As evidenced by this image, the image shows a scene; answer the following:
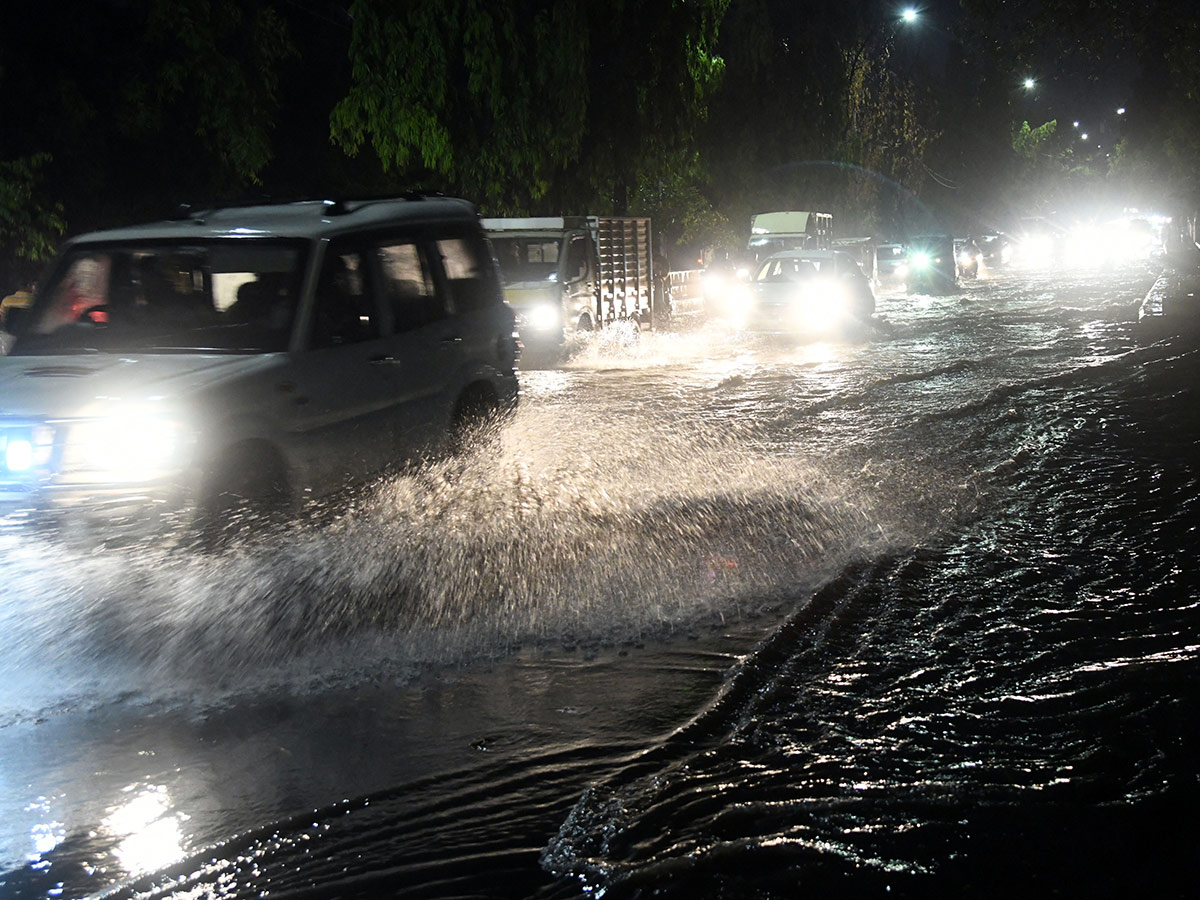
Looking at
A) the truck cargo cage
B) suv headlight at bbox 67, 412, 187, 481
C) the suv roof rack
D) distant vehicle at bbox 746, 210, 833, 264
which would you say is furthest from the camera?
distant vehicle at bbox 746, 210, 833, 264

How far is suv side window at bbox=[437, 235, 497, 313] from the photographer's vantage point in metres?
9.11

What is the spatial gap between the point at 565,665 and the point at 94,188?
53.3 ft

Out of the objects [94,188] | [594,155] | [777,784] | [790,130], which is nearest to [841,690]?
[777,784]

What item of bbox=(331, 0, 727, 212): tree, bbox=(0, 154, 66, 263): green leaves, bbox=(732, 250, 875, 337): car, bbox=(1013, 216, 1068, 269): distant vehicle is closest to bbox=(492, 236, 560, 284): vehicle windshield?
bbox=(331, 0, 727, 212): tree

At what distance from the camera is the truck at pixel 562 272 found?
19.3 meters

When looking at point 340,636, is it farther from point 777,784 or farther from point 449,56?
point 449,56

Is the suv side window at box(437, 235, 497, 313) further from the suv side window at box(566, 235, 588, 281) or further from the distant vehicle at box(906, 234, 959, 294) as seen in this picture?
the distant vehicle at box(906, 234, 959, 294)

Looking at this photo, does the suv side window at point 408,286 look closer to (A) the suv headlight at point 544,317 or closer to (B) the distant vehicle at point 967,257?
(A) the suv headlight at point 544,317

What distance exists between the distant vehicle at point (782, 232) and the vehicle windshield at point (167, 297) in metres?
32.2

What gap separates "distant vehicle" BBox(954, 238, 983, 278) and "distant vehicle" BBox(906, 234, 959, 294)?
8573 mm

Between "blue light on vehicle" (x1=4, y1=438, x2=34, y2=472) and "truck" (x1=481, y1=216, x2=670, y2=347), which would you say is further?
"truck" (x1=481, y1=216, x2=670, y2=347)

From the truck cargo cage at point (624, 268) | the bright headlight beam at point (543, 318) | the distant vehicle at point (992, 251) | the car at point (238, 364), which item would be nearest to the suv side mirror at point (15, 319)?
the car at point (238, 364)

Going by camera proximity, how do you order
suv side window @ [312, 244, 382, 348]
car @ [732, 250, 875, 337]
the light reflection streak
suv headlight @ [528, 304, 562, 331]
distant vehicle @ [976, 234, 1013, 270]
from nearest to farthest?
the light reflection streak
suv side window @ [312, 244, 382, 348]
suv headlight @ [528, 304, 562, 331]
car @ [732, 250, 875, 337]
distant vehicle @ [976, 234, 1013, 270]

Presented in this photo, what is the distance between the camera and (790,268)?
23812 millimetres
